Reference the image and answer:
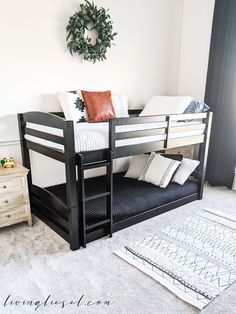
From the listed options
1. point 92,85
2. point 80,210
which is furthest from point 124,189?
point 92,85

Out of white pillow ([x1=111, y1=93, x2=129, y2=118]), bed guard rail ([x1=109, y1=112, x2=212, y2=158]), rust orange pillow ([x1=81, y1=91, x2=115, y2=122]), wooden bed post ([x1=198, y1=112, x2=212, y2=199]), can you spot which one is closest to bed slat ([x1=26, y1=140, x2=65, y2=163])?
bed guard rail ([x1=109, y1=112, x2=212, y2=158])

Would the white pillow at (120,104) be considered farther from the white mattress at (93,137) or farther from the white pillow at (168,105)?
the white mattress at (93,137)

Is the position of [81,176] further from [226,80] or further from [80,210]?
[226,80]

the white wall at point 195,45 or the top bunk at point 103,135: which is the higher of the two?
the white wall at point 195,45

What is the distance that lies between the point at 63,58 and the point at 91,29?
45 cm

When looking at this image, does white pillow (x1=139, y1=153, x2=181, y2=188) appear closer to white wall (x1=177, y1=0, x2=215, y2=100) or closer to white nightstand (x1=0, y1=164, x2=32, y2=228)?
white wall (x1=177, y1=0, x2=215, y2=100)

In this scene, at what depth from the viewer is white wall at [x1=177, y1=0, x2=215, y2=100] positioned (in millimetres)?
3230

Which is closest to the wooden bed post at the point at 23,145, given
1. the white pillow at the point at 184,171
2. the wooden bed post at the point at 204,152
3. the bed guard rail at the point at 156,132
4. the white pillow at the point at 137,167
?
the bed guard rail at the point at 156,132

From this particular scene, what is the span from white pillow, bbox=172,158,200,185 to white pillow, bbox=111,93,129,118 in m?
0.88

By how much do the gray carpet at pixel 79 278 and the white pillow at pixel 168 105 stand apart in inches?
53.5

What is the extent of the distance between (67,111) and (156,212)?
1.35 m

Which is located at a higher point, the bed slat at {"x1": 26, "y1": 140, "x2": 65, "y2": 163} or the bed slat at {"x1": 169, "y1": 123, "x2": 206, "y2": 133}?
the bed slat at {"x1": 169, "y1": 123, "x2": 206, "y2": 133}

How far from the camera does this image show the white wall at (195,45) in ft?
10.6

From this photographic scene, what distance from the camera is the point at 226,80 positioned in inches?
119
